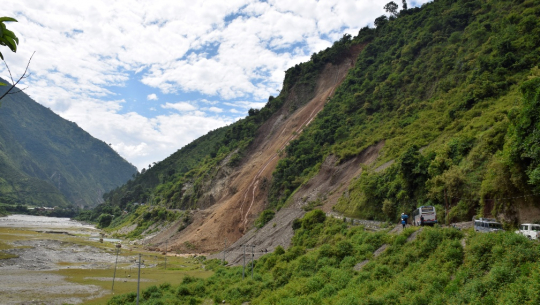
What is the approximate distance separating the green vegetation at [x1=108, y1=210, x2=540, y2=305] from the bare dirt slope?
27000 millimetres

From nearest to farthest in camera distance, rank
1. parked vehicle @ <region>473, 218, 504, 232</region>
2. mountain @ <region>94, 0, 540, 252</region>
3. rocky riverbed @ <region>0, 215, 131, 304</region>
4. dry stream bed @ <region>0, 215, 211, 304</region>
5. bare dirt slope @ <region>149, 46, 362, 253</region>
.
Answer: parked vehicle @ <region>473, 218, 504, 232</region>
mountain @ <region>94, 0, 540, 252</region>
rocky riverbed @ <region>0, 215, 131, 304</region>
dry stream bed @ <region>0, 215, 211, 304</region>
bare dirt slope @ <region>149, 46, 362, 253</region>

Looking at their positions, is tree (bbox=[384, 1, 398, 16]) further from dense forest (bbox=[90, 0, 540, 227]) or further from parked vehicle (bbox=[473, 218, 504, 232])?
parked vehicle (bbox=[473, 218, 504, 232])

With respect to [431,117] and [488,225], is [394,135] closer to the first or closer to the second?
[431,117]

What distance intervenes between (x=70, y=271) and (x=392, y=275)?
3805 centimetres

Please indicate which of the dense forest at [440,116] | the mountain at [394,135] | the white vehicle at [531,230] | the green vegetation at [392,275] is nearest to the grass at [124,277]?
the green vegetation at [392,275]

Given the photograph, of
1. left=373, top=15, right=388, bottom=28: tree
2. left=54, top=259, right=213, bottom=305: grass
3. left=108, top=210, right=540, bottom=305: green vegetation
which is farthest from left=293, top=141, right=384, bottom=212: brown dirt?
left=373, top=15, right=388, bottom=28: tree

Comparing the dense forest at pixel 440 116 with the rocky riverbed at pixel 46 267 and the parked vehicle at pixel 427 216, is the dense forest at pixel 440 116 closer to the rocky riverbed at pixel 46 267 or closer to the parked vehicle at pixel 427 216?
the parked vehicle at pixel 427 216

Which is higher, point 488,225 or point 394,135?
point 394,135

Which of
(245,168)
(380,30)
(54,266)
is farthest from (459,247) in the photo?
(380,30)

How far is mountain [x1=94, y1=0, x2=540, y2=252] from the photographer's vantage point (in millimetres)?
23062

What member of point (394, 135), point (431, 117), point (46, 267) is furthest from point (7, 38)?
point (46, 267)

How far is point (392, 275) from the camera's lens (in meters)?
17.2

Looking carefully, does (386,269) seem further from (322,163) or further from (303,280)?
(322,163)

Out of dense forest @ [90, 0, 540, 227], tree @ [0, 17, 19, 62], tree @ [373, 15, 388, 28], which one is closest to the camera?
tree @ [0, 17, 19, 62]
